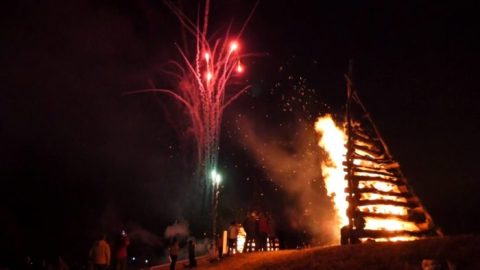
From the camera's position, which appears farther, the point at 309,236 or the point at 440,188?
the point at 309,236

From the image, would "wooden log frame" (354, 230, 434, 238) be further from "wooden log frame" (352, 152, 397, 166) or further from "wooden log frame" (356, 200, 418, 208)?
"wooden log frame" (352, 152, 397, 166)

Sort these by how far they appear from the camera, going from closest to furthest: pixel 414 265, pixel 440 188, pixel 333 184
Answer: pixel 414 265 → pixel 440 188 → pixel 333 184

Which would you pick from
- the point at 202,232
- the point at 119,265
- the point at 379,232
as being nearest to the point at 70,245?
the point at 202,232

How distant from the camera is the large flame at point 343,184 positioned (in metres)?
17.5

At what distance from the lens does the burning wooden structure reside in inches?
649

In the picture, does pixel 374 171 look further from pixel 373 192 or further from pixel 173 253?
pixel 173 253

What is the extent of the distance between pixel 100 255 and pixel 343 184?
10.4 m

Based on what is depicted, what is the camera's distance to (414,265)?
35.7ft

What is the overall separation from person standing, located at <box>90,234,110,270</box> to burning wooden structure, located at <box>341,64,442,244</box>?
25.7 feet

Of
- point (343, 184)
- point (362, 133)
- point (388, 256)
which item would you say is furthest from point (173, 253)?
point (388, 256)

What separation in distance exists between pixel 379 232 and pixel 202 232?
1943 inches

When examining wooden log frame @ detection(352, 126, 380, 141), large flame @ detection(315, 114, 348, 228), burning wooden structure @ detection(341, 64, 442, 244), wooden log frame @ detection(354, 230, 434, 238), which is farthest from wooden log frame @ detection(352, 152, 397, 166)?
wooden log frame @ detection(354, 230, 434, 238)

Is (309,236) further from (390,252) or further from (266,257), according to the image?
(390,252)

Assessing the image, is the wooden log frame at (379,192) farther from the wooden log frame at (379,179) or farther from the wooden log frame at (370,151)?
the wooden log frame at (370,151)
